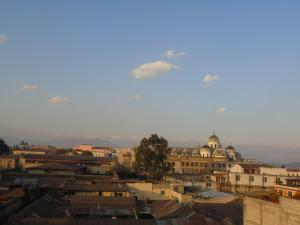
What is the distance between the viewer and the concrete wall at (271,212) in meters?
20.6

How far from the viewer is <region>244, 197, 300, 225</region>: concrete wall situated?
67.5 feet

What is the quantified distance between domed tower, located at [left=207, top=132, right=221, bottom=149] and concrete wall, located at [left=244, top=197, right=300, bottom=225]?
8721 cm

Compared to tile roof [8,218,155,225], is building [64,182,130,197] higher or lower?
higher

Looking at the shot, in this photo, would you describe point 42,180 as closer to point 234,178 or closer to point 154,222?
point 154,222

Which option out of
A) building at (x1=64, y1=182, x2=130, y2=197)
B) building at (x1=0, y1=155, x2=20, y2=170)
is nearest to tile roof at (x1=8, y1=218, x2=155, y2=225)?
building at (x1=64, y1=182, x2=130, y2=197)

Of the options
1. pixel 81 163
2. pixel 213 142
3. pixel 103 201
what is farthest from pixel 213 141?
pixel 103 201

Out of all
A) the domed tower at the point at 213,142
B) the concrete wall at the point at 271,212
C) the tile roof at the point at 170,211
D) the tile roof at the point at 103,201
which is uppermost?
the domed tower at the point at 213,142

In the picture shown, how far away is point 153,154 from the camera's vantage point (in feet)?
202

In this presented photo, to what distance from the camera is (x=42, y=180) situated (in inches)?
1849

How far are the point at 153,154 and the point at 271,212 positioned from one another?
3964 centimetres

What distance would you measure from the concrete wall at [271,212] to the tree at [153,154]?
37.0 m

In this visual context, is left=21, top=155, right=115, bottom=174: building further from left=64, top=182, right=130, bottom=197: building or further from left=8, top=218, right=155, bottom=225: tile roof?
left=8, top=218, right=155, bottom=225: tile roof

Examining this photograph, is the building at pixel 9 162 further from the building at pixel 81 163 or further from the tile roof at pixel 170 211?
the tile roof at pixel 170 211

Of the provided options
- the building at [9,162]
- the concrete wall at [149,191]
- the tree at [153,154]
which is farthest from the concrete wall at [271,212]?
the building at [9,162]
